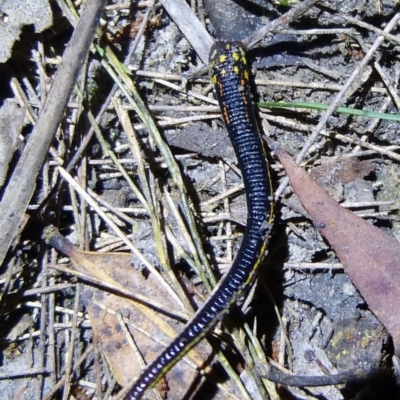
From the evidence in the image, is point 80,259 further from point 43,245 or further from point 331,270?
point 331,270

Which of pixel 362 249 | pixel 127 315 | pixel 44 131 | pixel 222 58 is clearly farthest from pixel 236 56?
pixel 127 315

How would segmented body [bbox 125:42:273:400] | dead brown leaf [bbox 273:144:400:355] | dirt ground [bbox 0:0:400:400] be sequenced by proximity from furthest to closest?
dirt ground [bbox 0:0:400:400] < dead brown leaf [bbox 273:144:400:355] < segmented body [bbox 125:42:273:400]

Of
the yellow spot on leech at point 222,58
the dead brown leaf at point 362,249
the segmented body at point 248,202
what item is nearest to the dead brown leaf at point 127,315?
the segmented body at point 248,202

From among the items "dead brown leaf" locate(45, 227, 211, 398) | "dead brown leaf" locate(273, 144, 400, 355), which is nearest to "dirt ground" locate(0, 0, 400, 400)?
"dead brown leaf" locate(45, 227, 211, 398)

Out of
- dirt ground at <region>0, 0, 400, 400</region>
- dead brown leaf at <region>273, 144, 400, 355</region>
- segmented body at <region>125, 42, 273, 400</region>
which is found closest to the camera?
segmented body at <region>125, 42, 273, 400</region>

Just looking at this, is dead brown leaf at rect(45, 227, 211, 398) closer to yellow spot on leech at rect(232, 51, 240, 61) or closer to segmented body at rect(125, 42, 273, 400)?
segmented body at rect(125, 42, 273, 400)

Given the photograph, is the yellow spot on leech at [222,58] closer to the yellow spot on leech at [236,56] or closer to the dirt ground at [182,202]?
the yellow spot on leech at [236,56]
